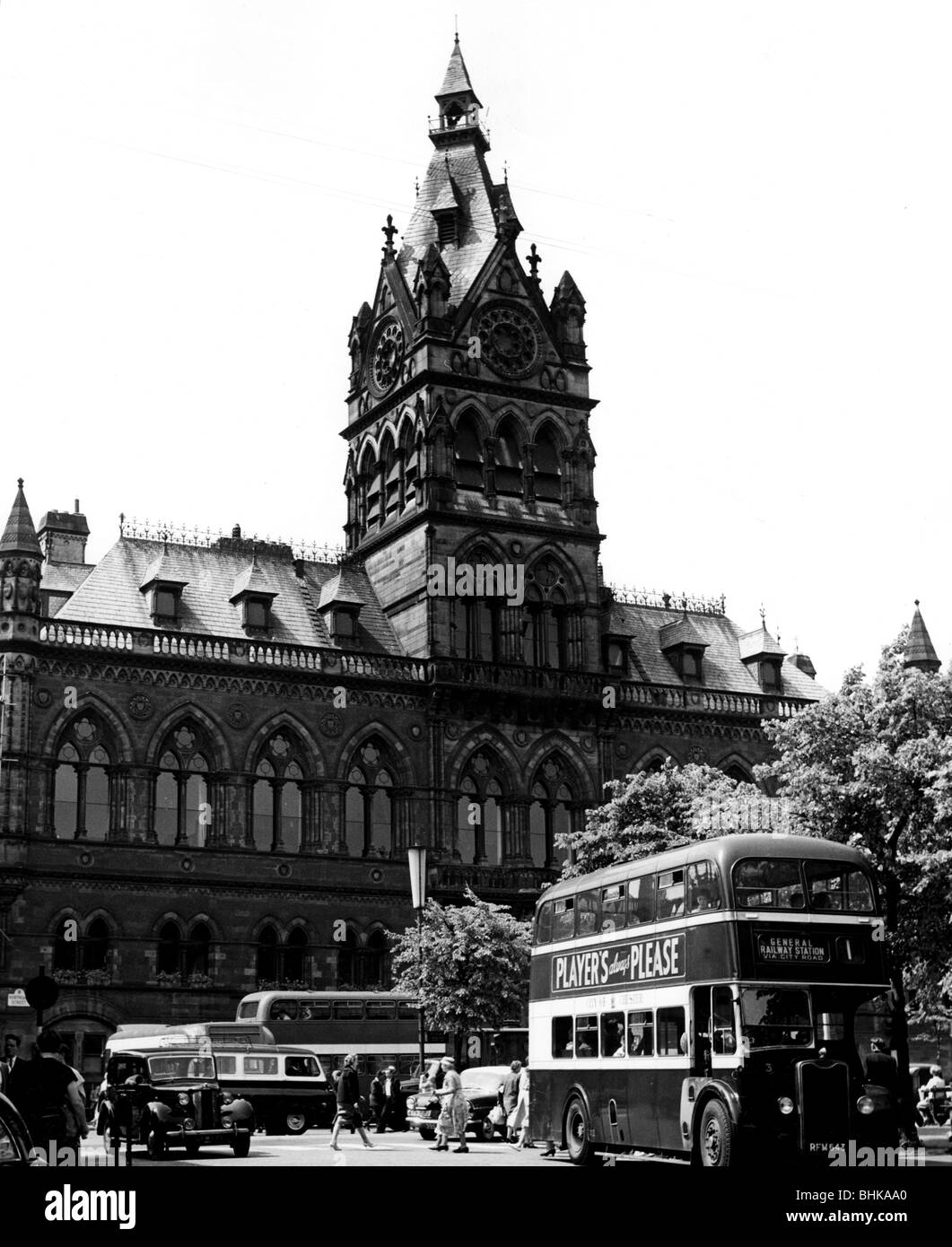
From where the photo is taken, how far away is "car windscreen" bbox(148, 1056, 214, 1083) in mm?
34719

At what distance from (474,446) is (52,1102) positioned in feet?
146

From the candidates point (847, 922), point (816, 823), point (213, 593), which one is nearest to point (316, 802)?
point (213, 593)

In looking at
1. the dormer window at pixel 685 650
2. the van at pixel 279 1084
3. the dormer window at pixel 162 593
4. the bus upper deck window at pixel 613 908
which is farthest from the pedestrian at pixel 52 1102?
the dormer window at pixel 685 650

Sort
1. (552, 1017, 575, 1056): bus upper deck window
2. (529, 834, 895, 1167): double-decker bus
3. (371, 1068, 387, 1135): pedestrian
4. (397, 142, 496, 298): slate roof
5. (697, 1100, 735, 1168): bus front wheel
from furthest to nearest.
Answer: (397, 142, 496, 298): slate roof, (371, 1068, 387, 1135): pedestrian, (552, 1017, 575, 1056): bus upper deck window, (529, 834, 895, 1167): double-decker bus, (697, 1100, 735, 1168): bus front wheel

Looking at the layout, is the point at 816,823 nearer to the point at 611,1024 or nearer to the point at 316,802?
the point at 611,1024

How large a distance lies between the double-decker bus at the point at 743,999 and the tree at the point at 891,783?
10.8 meters

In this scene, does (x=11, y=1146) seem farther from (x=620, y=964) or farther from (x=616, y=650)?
(x=616, y=650)

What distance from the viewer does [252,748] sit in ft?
193

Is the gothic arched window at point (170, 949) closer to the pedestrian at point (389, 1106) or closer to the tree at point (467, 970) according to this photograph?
the tree at point (467, 970)

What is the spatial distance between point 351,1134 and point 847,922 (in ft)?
68.6

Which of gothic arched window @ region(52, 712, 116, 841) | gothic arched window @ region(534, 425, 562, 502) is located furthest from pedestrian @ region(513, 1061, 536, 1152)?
gothic arched window @ region(534, 425, 562, 502)

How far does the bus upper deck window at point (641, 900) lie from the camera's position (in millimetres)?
27859

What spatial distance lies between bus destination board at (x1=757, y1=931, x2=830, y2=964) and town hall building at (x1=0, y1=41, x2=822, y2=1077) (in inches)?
1314

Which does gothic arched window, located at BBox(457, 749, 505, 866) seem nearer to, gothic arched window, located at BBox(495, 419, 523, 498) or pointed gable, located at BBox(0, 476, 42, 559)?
gothic arched window, located at BBox(495, 419, 523, 498)
